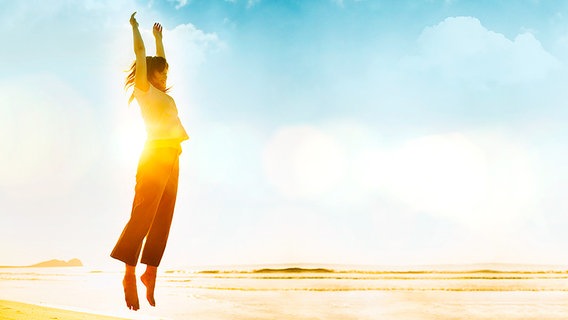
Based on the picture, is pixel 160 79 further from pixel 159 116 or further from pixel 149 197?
pixel 149 197

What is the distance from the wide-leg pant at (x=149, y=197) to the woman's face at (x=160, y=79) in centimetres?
35

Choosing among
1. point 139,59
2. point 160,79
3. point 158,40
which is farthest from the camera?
point 158,40

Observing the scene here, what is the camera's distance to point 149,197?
2.65m

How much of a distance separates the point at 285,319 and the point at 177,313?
392 centimetres

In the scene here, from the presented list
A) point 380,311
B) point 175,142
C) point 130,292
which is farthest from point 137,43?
point 380,311

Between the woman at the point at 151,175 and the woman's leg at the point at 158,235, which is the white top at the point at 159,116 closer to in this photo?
the woman at the point at 151,175

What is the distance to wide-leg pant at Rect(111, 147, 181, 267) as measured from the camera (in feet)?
8.63

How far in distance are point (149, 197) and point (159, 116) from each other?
0.40m

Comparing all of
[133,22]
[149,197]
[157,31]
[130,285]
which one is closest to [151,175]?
[149,197]

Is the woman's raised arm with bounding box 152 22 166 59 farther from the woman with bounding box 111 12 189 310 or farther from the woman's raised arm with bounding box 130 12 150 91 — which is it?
the woman's raised arm with bounding box 130 12 150 91

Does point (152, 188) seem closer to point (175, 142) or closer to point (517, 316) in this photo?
point (175, 142)

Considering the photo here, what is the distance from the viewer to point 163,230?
284 cm

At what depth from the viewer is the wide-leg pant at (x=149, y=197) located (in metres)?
2.63

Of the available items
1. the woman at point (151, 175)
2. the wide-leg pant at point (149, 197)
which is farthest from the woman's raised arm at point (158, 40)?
the wide-leg pant at point (149, 197)
